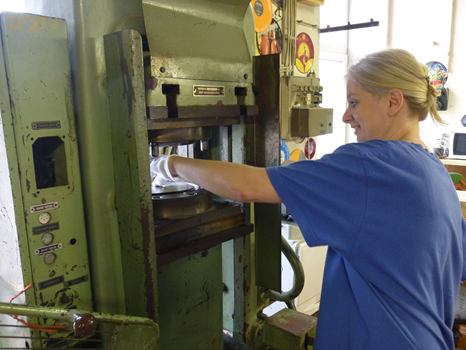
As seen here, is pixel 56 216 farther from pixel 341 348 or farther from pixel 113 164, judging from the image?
pixel 341 348

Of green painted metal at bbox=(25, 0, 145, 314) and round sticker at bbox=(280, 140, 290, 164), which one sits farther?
round sticker at bbox=(280, 140, 290, 164)

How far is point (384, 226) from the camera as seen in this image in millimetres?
913

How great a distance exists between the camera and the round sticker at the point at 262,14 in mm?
2658

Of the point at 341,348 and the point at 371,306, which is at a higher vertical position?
the point at 371,306

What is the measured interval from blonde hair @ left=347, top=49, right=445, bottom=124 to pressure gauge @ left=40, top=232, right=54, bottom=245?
0.95 m

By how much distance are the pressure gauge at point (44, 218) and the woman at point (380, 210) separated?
382 millimetres

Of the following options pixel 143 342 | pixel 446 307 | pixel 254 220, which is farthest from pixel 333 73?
pixel 143 342

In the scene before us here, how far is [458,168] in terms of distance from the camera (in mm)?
4930

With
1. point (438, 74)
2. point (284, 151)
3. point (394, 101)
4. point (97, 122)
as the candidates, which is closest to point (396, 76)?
point (394, 101)

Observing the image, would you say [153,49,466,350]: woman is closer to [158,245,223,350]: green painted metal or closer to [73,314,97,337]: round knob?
[158,245,223,350]: green painted metal

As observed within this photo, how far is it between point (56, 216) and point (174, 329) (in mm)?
534

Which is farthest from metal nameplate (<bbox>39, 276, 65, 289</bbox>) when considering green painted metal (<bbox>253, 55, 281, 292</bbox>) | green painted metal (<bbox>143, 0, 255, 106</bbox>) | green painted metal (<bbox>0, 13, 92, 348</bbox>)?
green painted metal (<bbox>253, 55, 281, 292</bbox>)

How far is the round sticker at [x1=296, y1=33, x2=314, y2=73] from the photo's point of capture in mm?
3158

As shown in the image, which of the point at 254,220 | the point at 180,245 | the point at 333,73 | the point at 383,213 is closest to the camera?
the point at 383,213
